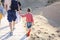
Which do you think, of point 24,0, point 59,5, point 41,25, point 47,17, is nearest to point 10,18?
point 41,25

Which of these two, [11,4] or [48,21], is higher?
[11,4]

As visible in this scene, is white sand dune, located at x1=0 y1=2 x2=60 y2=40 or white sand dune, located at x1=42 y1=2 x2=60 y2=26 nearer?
white sand dune, located at x1=0 y1=2 x2=60 y2=40

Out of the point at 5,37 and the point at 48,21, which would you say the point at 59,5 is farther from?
the point at 5,37

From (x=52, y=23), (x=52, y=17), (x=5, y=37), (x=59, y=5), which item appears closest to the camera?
(x=5, y=37)

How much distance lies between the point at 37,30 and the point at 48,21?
3.22 metres

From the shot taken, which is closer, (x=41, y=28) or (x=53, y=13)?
(x=41, y=28)

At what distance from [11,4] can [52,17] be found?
6790mm

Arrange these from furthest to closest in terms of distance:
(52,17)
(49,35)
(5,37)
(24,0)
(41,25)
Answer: (24,0) < (52,17) < (41,25) < (49,35) < (5,37)

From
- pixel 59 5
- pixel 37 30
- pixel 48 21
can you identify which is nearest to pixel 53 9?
pixel 59 5

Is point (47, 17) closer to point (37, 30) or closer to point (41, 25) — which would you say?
point (41, 25)

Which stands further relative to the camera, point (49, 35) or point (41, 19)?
point (41, 19)

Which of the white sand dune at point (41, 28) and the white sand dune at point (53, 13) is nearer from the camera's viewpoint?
the white sand dune at point (41, 28)

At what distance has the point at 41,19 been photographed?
15203mm

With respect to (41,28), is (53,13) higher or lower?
higher
